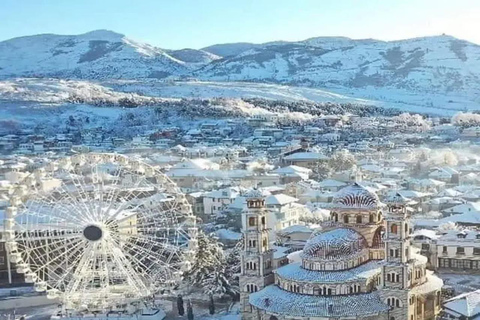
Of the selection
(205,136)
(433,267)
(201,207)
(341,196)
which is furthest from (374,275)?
(205,136)

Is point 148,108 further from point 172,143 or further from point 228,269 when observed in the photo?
point 228,269

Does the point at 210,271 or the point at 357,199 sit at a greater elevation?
the point at 357,199

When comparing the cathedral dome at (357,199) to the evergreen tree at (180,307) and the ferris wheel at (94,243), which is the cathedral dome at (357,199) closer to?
the ferris wheel at (94,243)

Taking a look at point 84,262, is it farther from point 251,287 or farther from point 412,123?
point 412,123

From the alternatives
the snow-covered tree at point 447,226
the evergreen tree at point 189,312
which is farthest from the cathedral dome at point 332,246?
the snow-covered tree at point 447,226

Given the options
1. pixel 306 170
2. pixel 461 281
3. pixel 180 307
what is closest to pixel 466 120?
pixel 306 170

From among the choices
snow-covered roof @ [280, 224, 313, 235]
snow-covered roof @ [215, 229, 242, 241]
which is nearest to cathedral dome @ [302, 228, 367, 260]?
snow-covered roof @ [280, 224, 313, 235]
